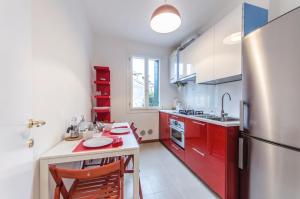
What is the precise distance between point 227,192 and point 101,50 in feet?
11.5

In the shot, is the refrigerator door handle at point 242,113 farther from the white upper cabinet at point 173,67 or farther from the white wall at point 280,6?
the white upper cabinet at point 173,67

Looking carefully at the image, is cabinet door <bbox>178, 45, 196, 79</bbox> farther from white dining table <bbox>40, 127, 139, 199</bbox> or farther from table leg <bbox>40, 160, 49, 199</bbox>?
table leg <bbox>40, 160, 49, 199</bbox>

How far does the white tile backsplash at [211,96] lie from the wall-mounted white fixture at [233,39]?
2.08ft

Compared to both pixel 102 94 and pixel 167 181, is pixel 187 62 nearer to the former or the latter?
pixel 102 94

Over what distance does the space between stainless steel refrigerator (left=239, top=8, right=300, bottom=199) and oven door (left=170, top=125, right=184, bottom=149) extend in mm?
1164

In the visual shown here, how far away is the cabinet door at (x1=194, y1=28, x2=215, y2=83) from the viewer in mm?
2244

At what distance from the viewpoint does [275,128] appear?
1.18 m

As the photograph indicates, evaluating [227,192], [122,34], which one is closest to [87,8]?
[122,34]

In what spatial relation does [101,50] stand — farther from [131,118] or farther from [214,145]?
[214,145]

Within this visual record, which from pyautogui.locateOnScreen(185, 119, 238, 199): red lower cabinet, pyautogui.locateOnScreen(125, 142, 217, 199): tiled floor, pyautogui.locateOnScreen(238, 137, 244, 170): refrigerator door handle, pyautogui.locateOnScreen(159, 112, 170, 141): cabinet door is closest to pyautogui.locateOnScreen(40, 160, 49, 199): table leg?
pyautogui.locateOnScreen(125, 142, 217, 199): tiled floor

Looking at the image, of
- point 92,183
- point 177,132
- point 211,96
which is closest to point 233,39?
point 211,96

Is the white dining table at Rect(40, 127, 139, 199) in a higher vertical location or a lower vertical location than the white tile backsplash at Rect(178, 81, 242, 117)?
lower

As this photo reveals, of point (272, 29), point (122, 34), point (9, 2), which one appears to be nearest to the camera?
point (9, 2)

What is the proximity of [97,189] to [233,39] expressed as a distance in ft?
6.99
